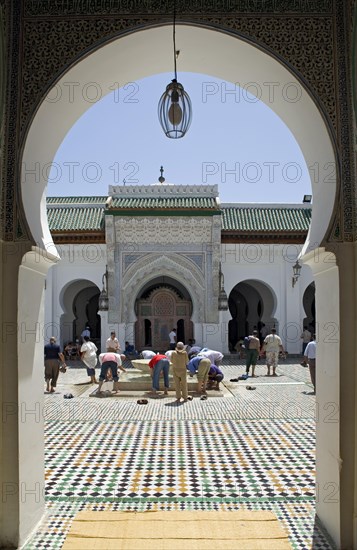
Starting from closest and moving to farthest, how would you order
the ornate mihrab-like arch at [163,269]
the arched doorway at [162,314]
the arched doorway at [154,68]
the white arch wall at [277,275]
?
the arched doorway at [154,68]
the ornate mihrab-like arch at [163,269]
the white arch wall at [277,275]
the arched doorway at [162,314]

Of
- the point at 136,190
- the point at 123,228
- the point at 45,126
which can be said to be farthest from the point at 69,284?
the point at 45,126

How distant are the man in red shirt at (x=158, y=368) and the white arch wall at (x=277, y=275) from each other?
221 inches

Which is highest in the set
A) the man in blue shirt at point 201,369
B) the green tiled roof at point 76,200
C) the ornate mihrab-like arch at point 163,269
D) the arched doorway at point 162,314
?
the green tiled roof at point 76,200

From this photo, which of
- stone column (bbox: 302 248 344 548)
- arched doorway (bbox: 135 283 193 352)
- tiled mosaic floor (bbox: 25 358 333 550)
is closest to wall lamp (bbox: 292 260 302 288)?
arched doorway (bbox: 135 283 193 352)

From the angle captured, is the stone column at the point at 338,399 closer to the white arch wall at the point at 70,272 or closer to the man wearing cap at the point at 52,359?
the man wearing cap at the point at 52,359

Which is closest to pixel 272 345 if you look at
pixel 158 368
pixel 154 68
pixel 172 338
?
pixel 158 368

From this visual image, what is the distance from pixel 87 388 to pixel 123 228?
516 centimetres

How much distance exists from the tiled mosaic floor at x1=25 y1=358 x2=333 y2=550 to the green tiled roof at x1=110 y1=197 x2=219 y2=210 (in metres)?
6.30

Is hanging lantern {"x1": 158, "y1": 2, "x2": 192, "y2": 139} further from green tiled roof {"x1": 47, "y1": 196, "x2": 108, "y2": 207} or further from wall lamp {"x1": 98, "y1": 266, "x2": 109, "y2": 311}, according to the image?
green tiled roof {"x1": 47, "y1": 196, "x2": 108, "y2": 207}

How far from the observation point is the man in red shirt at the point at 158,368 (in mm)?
6875

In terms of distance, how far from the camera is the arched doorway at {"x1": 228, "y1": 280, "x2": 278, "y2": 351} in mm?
13398

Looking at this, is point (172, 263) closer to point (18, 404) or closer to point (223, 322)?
point (223, 322)

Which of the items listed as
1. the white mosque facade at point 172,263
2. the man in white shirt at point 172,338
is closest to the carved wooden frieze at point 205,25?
the man in white shirt at point 172,338

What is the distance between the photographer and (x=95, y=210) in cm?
1330
